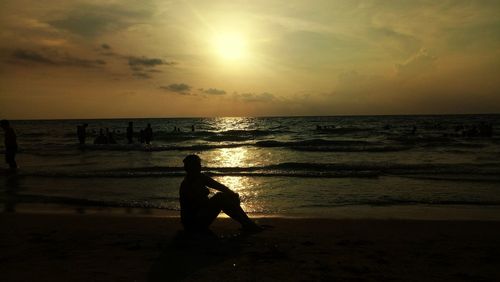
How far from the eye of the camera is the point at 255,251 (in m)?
5.66

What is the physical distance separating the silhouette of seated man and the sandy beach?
29 centimetres

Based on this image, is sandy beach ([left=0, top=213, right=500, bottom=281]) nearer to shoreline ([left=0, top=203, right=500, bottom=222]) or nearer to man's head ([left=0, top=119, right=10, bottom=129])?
shoreline ([left=0, top=203, right=500, bottom=222])

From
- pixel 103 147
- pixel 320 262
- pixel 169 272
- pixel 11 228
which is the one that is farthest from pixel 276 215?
pixel 103 147

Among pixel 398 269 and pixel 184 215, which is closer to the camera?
pixel 398 269

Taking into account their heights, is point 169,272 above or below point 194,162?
below

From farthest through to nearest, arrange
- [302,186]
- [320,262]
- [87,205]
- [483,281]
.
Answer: [302,186], [87,205], [320,262], [483,281]

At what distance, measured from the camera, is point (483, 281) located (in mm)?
4523

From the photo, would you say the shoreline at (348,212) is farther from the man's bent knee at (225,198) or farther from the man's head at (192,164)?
the man's head at (192,164)

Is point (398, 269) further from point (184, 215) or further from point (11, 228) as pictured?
point (11, 228)

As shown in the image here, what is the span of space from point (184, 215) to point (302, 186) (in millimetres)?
6603

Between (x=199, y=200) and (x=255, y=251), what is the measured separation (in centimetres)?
136

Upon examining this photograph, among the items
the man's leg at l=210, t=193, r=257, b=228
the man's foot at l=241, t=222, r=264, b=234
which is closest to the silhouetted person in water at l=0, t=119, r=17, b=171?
the man's leg at l=210, t=193, r=257, b=228

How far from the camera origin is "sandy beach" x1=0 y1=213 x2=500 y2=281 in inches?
187

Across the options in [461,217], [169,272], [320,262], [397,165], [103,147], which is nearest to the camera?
[169,272]
